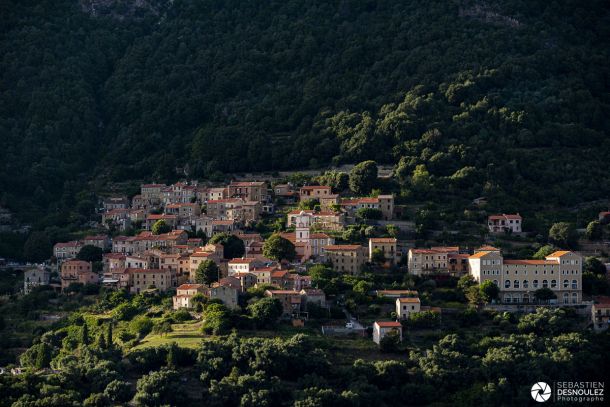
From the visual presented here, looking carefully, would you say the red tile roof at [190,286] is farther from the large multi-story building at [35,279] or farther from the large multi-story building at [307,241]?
the large multi-story building at [35,279]

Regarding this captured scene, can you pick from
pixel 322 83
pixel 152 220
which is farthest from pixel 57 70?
pixel 152 220

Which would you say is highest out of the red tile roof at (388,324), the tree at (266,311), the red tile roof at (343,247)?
the red tile roof at (343,247)

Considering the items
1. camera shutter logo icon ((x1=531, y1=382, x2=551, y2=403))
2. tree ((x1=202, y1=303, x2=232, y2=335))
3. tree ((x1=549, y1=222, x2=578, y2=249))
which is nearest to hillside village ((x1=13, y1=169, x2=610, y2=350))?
tree ((x1=202, y1=303, x2=232, y2=335))

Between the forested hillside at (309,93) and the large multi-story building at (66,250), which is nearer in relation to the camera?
the large multi-story building at (66,250)

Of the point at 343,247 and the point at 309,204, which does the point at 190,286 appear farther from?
the point at 309,204

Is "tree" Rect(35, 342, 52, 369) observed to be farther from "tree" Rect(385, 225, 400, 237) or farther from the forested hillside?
the forested hillside

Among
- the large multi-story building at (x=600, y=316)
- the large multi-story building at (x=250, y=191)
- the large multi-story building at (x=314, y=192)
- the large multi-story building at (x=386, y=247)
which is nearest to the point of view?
the large multi-story building at (x=600, y=316)

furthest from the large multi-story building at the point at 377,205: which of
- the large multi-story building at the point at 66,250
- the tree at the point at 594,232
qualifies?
the large multi-story building at the point at 66,250
